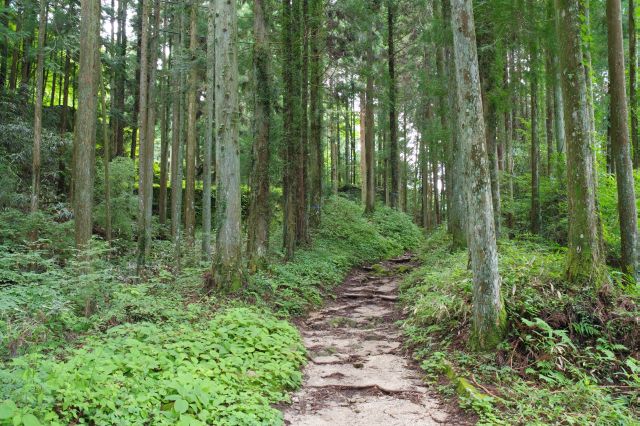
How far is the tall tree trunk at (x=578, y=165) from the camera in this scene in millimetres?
6188

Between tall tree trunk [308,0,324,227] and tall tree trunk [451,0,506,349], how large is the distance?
864 centimetres

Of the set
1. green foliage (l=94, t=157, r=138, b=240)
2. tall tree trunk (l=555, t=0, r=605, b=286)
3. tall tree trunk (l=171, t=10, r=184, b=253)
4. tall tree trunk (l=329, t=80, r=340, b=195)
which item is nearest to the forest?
tall tree trunk (l=555, t=0, r=605, b=286)

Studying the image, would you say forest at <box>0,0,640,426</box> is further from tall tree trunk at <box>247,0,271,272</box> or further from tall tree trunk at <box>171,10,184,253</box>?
tall tree trunk at <box>171,10,184,253</box>

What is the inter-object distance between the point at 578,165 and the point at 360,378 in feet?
14.4

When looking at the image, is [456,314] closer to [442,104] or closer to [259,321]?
[259,321]

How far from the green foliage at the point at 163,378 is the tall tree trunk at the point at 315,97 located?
10712 mm

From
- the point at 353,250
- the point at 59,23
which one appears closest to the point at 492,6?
the point at 353,250

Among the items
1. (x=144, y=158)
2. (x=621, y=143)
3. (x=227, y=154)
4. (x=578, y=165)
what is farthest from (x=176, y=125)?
(x=621, y=143)

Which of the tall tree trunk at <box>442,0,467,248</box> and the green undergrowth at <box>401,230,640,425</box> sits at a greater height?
the tall tree trunk at <box>442,0,467,248</box>

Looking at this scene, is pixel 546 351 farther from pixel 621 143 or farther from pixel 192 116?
pixel 192 116

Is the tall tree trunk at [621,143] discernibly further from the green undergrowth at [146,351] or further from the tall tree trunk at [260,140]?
the tall tree trunk at [260,140]

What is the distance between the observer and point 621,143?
24.3 feet

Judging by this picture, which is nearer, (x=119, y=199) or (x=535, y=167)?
(x=535, y=167)

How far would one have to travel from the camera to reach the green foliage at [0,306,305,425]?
330 cm
